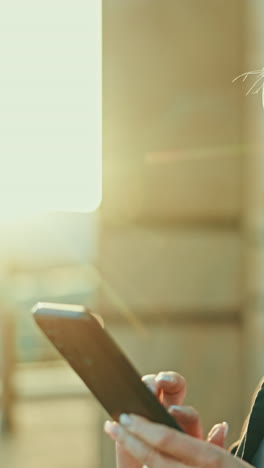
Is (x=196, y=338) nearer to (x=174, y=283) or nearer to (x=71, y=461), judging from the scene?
(x=174, y=283)

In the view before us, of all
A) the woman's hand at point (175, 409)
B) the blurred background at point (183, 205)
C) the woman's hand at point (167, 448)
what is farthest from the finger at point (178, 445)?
the blurred background at point (183, 205)

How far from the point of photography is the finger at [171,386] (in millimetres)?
1474

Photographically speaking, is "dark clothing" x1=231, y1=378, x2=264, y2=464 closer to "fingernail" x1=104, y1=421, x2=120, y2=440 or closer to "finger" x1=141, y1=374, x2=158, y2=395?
"finger" x1=141, y1=374, x2=158, y2=395

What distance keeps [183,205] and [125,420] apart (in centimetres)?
233

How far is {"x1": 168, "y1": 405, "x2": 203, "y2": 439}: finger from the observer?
146cm

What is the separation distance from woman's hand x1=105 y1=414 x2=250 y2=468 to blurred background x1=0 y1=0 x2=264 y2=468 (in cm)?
217

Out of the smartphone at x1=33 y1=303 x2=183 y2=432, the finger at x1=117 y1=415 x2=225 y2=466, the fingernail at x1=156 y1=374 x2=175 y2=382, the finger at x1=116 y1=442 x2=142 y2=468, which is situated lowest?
the finger at x1=116 y1=442 x2=142 y2=468

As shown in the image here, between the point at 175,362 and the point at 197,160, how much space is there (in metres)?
0.98

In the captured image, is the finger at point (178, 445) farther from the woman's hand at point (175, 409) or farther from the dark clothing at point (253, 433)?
the dark clothing at point (253, 433)

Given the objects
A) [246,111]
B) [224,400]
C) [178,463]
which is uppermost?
[246,111]

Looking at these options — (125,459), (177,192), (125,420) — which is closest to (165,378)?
(125,459)

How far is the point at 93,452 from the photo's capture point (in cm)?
344

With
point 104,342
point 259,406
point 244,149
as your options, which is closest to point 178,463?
point 104,342

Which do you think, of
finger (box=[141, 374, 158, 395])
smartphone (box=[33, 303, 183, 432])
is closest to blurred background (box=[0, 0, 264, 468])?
finger (box=[141, 374, 158, 395])
